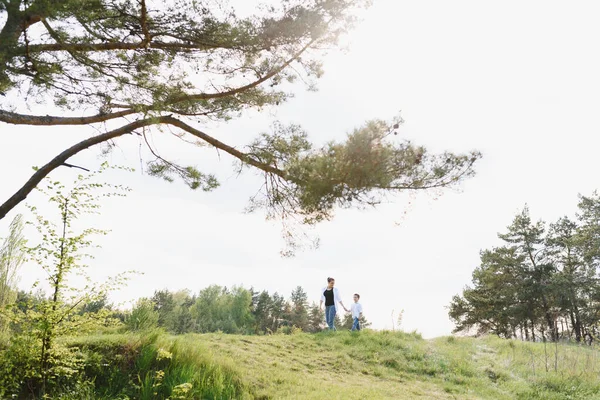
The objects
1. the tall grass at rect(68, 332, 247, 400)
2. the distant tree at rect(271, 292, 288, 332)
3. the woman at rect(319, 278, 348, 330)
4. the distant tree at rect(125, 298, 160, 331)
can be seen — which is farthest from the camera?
the distant tree at rect(271, 292, 288, 332)

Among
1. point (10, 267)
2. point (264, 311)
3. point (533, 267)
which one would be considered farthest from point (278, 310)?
point (10, 267)

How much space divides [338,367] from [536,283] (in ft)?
69.8

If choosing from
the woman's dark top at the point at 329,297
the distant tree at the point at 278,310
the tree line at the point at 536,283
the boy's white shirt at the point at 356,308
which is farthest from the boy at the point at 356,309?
the distant tree at the point at 278,310

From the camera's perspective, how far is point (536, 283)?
24125 mm

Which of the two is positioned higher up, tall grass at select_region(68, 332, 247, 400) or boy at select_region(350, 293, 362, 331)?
boy at select_region(350, 293, 362, 331)

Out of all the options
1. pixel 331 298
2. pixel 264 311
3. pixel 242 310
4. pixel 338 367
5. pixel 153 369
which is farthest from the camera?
pixel 264 311

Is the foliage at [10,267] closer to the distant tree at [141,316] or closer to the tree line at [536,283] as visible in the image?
the distant tree at [141,316]

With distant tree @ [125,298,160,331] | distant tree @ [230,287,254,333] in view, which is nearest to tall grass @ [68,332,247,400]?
distant tree @ [125,298,160,331]

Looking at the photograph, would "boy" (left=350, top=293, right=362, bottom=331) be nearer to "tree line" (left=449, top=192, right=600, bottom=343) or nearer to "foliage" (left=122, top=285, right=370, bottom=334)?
"tree line" (left=449, top=192, right=600, bottom=343)

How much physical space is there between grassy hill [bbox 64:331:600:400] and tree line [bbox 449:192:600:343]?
1484 cm

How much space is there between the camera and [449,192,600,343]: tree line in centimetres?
2327

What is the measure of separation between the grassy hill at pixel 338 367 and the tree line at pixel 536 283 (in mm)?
14839

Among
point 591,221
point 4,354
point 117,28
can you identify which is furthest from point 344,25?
point 591,221

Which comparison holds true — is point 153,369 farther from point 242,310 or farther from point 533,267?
point 242,310
